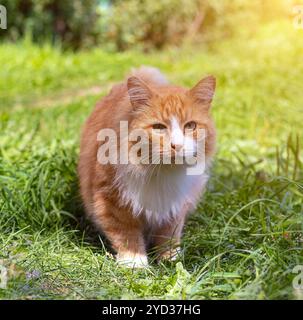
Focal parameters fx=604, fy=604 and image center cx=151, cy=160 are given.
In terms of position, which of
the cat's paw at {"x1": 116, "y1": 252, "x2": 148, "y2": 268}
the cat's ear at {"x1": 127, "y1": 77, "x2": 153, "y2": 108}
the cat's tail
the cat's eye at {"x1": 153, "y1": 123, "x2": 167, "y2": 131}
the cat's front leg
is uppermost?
the cat's tail

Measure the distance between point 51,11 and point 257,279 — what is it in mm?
7961

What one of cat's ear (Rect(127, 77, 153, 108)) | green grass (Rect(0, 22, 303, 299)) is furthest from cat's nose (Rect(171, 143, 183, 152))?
green grass (Rect(0, 22, 303, 299))

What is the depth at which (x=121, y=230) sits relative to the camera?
312 centimetres

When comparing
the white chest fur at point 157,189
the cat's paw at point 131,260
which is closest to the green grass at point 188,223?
the cat's paw at point 131,260

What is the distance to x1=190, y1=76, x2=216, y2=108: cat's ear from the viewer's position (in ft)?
9.65

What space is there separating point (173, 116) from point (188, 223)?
0.89 m

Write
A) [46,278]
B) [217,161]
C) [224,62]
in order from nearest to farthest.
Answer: [46,278] < [217,161] < [224,62]

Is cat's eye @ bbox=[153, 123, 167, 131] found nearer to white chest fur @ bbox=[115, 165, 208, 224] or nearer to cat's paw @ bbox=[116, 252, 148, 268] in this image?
white chest fur @ bbox=[115, 165, 208, 224]

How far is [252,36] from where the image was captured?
11281 mm

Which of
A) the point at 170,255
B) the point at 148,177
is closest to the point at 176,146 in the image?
the point at 148,177

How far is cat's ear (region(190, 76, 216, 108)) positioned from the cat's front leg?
2.22ft

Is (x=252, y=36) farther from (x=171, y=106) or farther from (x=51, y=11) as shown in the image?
(x=171, y=106)

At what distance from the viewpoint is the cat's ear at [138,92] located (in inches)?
113
